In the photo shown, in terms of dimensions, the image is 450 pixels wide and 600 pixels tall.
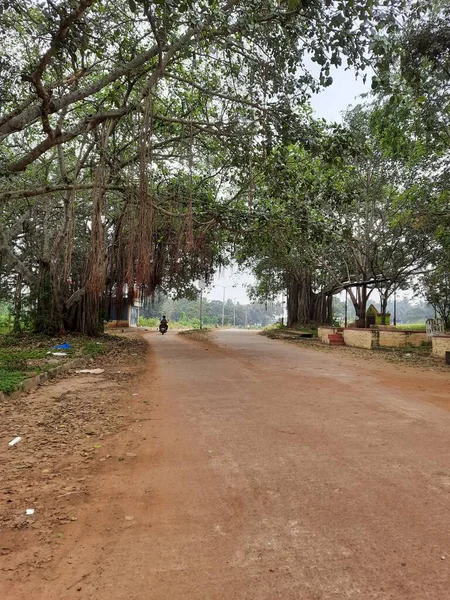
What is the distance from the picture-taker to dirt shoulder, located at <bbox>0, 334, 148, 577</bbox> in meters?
2.38

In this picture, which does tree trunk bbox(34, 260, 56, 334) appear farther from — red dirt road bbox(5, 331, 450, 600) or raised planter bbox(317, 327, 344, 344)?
red dirt road bbox(5, 331, 450, 600)

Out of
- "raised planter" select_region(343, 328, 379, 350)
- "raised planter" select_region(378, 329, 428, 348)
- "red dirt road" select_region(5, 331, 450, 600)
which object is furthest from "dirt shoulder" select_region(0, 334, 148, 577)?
"raised planter" select_region(378, 329, 428, 348)

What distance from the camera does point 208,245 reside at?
13.7 meters

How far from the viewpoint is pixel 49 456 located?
12.3 feet

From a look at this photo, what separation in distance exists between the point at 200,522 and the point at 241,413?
8.42ft

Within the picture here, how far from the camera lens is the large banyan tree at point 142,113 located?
6.20m

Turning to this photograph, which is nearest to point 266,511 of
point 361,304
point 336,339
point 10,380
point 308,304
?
point 10,380

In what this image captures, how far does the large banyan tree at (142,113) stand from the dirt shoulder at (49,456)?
6.94 ft

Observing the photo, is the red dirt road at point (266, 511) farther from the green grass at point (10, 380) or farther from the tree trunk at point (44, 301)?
the tree trunk at point (44, 301)

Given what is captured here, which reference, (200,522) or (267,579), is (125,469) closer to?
(200,522)

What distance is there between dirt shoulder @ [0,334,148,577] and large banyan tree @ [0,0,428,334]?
6.94 feet

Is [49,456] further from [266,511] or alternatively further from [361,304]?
[361,304]

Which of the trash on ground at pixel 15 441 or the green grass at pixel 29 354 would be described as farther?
the green grass at pixel 29 354

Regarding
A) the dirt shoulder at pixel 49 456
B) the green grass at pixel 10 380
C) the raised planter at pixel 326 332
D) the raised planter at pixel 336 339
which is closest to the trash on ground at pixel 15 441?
the dirt shoulder at pixel 49 456
